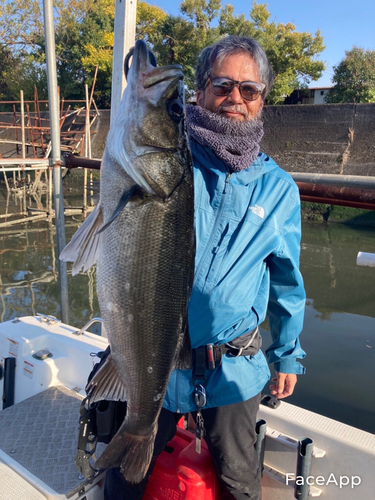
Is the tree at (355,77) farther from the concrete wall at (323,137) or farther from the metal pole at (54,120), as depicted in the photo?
the metal pole at (54,120)

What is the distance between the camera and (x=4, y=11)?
30.2 meters

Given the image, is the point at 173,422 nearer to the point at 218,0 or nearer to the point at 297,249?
the point at 297,249

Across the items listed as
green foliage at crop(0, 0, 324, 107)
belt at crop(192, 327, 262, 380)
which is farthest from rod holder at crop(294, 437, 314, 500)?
green foliage at crop(0, 0, 324, 107)

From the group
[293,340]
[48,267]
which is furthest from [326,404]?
[48,267]

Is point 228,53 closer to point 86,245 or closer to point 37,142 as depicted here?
point 86,245

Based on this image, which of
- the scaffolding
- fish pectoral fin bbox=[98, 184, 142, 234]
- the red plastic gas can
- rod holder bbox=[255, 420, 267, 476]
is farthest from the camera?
the scaffolding

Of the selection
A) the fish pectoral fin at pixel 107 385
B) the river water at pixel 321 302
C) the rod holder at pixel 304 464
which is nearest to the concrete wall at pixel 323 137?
the river water at pixel 321 302

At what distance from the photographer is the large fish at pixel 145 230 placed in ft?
4.91

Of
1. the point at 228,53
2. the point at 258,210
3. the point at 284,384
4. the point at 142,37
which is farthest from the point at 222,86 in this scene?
the point at 142,37

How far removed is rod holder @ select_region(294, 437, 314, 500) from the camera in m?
2.07

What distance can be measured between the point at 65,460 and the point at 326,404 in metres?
3.49

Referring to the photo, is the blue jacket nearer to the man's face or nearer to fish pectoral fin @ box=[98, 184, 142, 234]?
the man's face

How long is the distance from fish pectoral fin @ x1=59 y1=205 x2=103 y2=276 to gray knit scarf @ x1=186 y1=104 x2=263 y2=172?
1.97 feet

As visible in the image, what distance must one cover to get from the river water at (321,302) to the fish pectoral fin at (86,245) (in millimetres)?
4108
